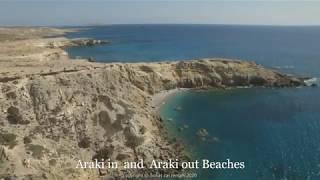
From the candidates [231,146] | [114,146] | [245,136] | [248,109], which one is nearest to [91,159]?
[114,146]

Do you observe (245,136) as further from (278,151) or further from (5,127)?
(5,127)

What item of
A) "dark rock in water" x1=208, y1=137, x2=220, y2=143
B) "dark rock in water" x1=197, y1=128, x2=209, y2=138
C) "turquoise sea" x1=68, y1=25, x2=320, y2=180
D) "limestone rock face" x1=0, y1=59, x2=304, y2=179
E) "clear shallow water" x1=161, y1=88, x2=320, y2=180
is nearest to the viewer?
"limestone rock face" x1=0, y1=59, x2=304, y2=179

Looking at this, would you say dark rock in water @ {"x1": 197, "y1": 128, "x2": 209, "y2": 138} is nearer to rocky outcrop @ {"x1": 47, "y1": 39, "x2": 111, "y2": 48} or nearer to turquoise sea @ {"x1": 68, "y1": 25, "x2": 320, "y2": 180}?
turquoise sea @ {"x1": 68, "y1": 25, "x2": 320, "y2": 180}

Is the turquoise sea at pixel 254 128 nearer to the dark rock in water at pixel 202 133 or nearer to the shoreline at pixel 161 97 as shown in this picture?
the dark rock in water at pixel 202 133

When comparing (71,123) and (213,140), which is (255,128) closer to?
(213,140)

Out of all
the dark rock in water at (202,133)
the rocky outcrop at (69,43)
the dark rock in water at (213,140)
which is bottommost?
the dark rock in water at (213,140)

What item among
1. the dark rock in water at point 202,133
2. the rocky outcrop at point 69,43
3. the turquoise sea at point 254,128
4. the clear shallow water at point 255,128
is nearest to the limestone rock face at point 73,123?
the turquoise sea at point 254,128

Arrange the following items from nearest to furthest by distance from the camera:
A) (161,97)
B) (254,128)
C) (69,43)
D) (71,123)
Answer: (71,123) → (254,128) → (161,97) → (69,43)

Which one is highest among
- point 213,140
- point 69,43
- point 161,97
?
point 69,43

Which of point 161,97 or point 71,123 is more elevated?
point 71,123

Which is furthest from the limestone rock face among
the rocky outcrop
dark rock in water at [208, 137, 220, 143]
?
the rocky outcrop

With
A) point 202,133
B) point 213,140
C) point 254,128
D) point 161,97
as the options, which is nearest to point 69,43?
point 161,97
